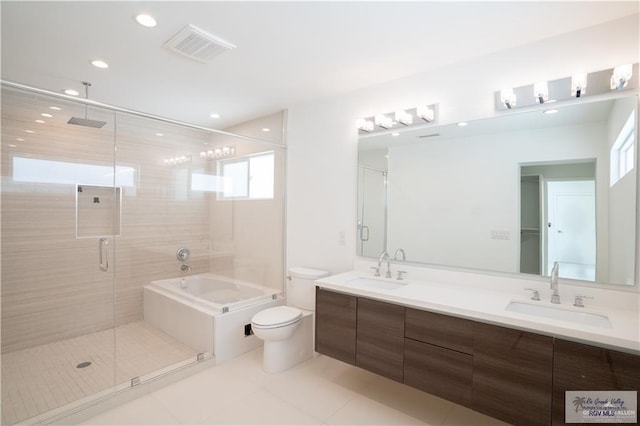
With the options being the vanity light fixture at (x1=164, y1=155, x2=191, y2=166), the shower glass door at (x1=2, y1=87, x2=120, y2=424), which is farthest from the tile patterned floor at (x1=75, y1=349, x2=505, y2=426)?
the vanity light fixture at (x1=164, y1=155, x2=191, y2=166)

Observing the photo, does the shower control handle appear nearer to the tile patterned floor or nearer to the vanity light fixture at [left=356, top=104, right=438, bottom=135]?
the tile patterned floor

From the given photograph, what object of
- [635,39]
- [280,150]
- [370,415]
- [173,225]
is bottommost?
[370,415]

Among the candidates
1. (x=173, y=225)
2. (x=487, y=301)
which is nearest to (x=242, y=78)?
(x=173, y=225)

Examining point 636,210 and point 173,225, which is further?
point 173,225

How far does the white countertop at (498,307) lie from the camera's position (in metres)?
1.39

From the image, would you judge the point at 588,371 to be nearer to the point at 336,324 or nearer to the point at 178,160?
the point at 336,324

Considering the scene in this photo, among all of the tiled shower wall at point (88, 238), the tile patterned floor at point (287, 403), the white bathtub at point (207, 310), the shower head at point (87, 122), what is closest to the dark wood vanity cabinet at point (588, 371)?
the tile patterned floor at point (287, 403)

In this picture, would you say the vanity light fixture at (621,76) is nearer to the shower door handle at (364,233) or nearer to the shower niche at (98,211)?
the shower door handle at (364,233)

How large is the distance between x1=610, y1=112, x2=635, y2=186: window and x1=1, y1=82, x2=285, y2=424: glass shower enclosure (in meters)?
3.00

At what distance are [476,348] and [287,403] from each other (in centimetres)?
138

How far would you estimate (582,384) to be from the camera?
4.66ft

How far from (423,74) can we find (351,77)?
23.9 inches

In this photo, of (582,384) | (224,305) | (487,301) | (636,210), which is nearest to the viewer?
(582,384)

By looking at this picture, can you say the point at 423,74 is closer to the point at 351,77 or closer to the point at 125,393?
the point at 351,77
